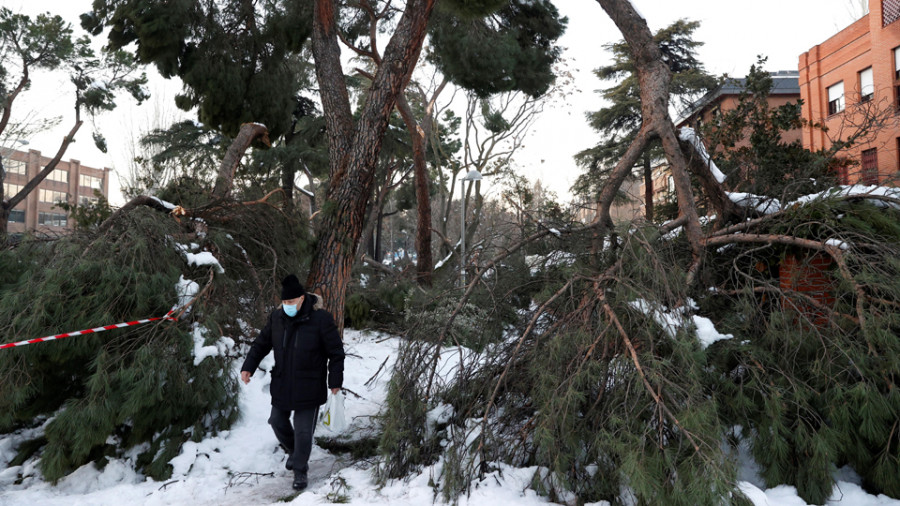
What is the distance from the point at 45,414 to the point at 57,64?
16.1 m

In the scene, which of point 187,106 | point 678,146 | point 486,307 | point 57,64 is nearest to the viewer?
point 486,307

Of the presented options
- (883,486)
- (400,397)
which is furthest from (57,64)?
(883,486)

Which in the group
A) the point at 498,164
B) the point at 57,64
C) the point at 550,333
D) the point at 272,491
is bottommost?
the point at 272,491

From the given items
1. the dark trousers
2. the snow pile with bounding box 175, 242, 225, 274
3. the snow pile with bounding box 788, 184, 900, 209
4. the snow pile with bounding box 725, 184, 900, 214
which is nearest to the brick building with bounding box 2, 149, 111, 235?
the snow pile with bounding box 175, 242, 225, 274

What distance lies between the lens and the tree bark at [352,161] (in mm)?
6453

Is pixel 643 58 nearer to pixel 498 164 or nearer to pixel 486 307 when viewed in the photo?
pixel 486 307

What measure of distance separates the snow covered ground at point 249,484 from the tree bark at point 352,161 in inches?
75.3

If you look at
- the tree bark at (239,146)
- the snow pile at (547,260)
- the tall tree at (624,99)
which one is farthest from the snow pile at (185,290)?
the tall tree at (624,99)

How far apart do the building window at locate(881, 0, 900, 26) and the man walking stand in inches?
899

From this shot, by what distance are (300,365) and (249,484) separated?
93 centimetres

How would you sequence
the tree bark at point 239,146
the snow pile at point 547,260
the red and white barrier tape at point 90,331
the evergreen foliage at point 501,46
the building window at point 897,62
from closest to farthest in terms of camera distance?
the red and white barrier tape at point 90,331, the snow pile at point 547,260, the tree bark at point 239,146, the evergreen foliage at point 501,46, the building window at point 897,62

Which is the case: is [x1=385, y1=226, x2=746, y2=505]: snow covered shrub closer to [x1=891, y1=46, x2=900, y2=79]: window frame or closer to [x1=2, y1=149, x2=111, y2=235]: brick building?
[x1=891, y1=46, x2=900, y2=79]: window frame

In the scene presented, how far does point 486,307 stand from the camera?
15.4 feet

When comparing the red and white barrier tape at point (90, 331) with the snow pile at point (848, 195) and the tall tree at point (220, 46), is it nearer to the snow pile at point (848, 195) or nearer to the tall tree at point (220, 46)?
the tall tree at point (220, 46)
